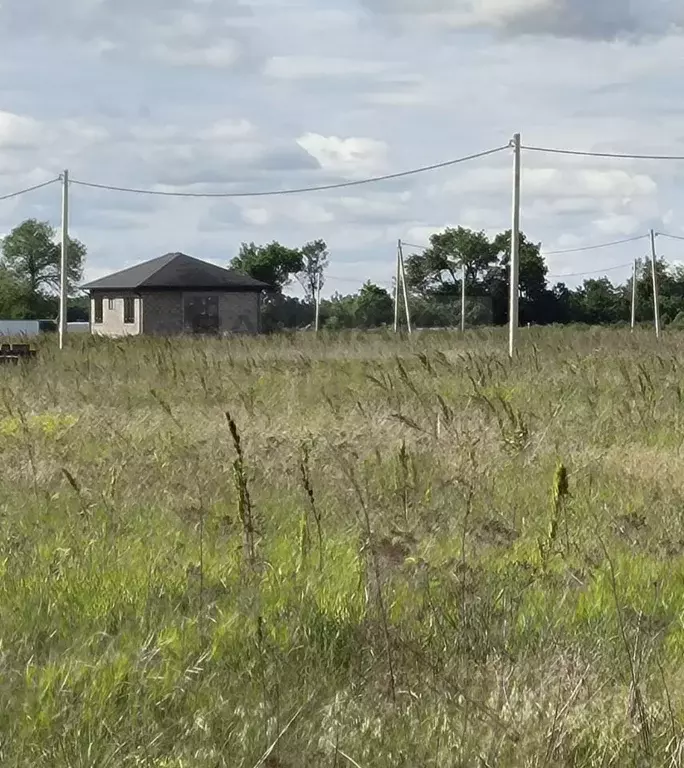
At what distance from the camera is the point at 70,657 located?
403 cm

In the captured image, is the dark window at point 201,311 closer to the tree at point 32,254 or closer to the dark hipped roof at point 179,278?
the dark hipped roof at point 179,278

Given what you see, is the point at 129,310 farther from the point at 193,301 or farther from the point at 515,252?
the point at 515,252

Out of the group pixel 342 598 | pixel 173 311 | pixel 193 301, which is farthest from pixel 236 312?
pixel 342 598

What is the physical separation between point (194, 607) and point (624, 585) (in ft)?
Answer: 6.49

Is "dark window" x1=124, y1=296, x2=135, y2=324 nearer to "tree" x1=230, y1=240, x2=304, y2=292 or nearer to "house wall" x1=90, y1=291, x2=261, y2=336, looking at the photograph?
"house wall" x1=90, y1=291, x2=261, y2=336

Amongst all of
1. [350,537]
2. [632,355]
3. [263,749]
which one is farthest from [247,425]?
[632,355]

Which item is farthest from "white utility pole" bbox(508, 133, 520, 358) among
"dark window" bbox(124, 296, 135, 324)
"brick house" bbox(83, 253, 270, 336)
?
"dark window" bbox(124, 296, 135, 324)

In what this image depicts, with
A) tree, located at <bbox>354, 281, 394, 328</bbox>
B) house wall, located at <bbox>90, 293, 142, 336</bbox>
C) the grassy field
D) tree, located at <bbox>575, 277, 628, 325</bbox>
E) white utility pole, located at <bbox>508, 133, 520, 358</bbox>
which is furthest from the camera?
tree, located at <bbox>575, 277, 628, 325</bbox>

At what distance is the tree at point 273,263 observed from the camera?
84438 millimetres

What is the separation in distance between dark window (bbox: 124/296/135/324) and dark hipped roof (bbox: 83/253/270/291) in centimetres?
58

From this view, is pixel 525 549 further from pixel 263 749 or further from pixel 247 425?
pixel 247 425

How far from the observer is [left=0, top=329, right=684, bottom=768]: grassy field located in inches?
138

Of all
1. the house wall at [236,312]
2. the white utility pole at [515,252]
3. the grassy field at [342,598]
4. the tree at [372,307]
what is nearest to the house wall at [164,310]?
the house wall at [236,312]

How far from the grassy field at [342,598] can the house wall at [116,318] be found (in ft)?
166
